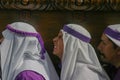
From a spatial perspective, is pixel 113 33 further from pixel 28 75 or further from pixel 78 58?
pixel 28 75

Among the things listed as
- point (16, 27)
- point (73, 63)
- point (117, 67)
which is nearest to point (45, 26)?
point (16, 27)

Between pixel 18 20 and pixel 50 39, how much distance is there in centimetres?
35

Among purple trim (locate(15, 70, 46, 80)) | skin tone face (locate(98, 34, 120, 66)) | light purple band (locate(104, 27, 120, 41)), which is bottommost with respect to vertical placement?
purple trim (locate(15, 70, 46, 80))

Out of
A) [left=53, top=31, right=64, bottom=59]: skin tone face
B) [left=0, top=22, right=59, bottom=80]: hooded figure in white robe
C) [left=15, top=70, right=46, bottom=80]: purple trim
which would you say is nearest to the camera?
[left=15, top=70, right=46, bottom=80]: purple trim

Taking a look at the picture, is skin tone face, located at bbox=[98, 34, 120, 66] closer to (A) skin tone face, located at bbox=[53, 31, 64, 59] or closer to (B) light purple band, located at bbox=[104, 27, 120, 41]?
(B) light purple band, located at bbox=[104, 27, 120, 41]

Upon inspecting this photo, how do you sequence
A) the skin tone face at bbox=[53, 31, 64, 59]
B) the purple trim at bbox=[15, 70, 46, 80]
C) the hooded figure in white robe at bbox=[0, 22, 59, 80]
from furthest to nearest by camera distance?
the skin tone face at bbox=[53, 31, 64, 59]
the hooded figure in white robe at bbox=[0, 22, 59, 80]
the purple trim at bbox=[15, 70, 46, 80]

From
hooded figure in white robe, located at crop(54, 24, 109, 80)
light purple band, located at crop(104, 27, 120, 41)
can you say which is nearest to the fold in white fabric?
hooded figure in white robe, located at crop(54, 24, 109, 80)

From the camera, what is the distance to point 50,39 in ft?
9.78

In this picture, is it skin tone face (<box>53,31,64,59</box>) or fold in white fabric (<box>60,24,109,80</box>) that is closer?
fold in white fabric (<box>60,24,109,80</box>)

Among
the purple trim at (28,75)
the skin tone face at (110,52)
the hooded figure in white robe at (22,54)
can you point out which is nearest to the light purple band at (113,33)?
the skin tone face at (110,52)

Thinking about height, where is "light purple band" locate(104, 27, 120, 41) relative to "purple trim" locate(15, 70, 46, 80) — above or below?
above

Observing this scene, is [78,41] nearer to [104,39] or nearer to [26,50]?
[104,39]

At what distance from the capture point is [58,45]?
2.73m

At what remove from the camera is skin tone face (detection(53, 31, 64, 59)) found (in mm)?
2715
